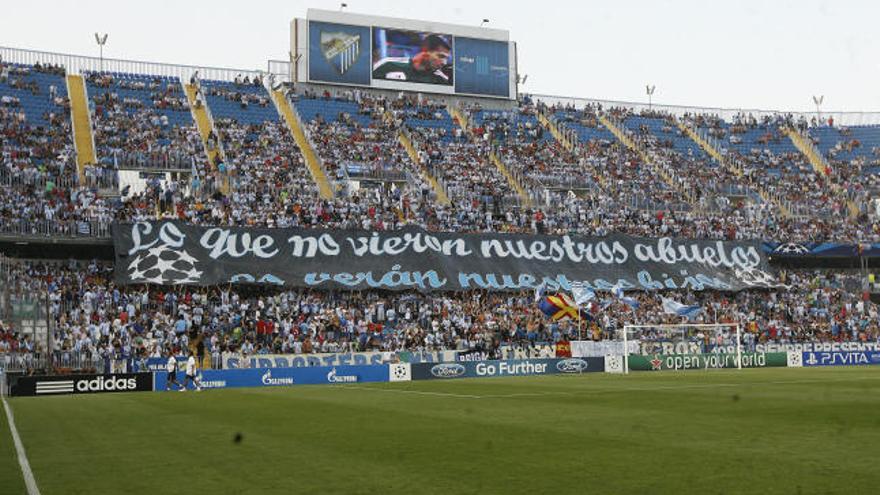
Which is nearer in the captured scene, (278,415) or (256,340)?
(278,415)

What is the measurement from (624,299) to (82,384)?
2735 cm

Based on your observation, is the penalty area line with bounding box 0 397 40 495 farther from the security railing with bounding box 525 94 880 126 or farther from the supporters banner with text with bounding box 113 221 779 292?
the security railing with bounding box 525 94 880 126

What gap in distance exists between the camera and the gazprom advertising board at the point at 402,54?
224 feet

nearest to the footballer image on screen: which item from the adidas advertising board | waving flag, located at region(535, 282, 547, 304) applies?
waving flag, located at region(535, 282, 547, 304)

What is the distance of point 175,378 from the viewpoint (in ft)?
117

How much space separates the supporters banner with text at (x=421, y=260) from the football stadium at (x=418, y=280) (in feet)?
0.49

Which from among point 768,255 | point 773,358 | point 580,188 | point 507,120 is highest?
point 507,120

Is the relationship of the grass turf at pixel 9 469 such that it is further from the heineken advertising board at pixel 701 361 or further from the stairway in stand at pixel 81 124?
the stairway in stand at pixel 81 124

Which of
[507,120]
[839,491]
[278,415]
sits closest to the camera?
[839,491]

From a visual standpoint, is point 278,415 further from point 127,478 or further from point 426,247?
point 426,247

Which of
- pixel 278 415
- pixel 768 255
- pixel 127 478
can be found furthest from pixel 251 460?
pixel 768 255

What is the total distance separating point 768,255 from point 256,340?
3191 centimetres

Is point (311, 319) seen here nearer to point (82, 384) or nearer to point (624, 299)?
point (82, 384)

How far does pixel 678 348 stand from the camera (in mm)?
44781
